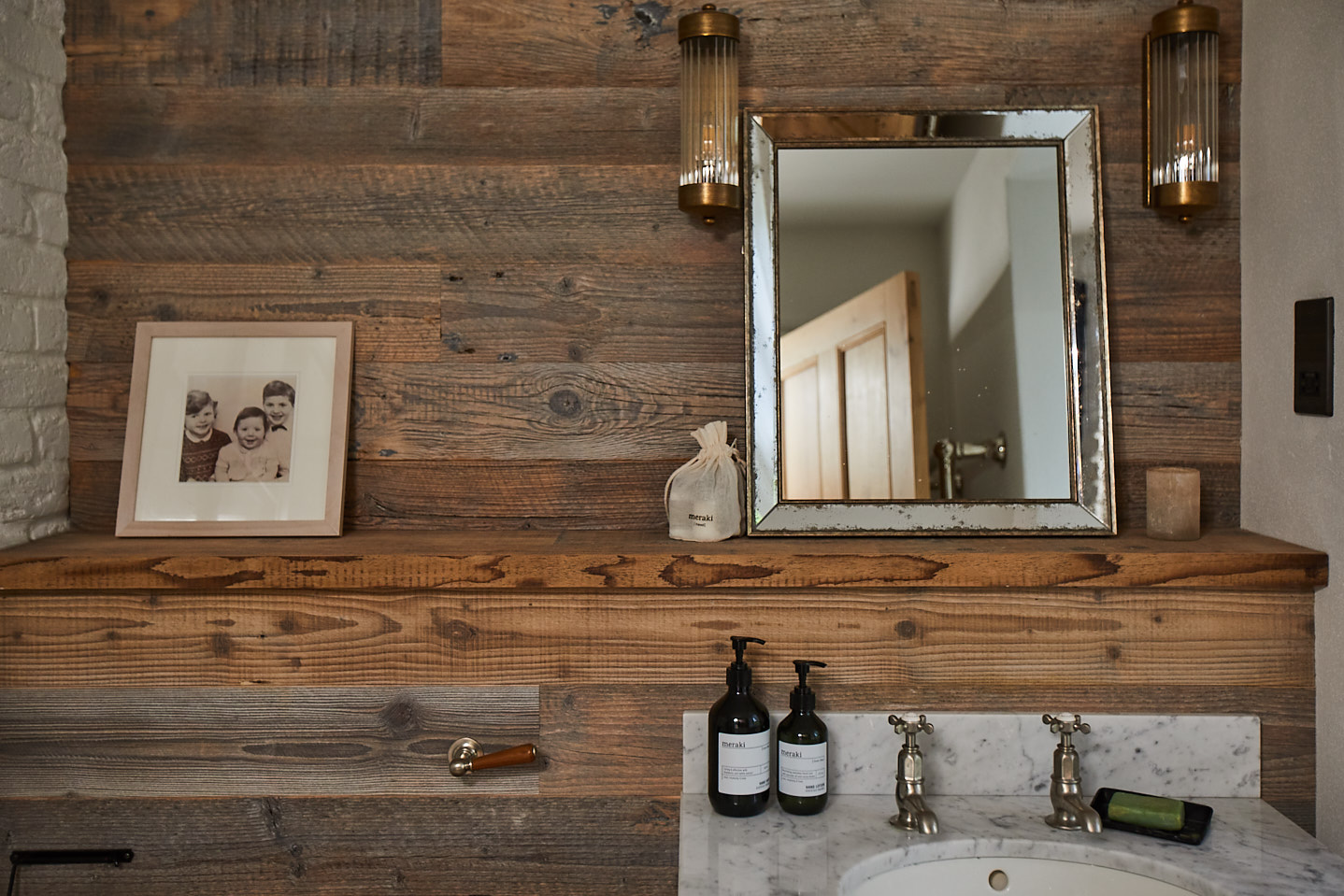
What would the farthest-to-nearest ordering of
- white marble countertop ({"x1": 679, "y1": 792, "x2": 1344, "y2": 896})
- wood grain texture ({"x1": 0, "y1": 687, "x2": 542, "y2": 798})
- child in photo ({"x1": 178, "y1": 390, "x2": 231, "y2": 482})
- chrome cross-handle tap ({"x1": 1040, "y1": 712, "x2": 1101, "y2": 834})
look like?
1. child in photo ({"x1": 178, "y1": 390, "x2": 231, "y2": 482})
2. wood grain texture ({"x1": 0, "y1": 687, "x2": 542, "y2": 798})
3. chrome cross-handle tap ({"x1": 1040, "y1": 712, "x2": 1101, "y2": 834})
4. white marble countertop ({"x1": 679, "y1": 792, "x2": 1344, "y2": 896})

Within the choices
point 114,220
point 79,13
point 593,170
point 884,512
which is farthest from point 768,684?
point 79,13

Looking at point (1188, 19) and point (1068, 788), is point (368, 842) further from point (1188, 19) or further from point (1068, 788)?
point (1188, 19)

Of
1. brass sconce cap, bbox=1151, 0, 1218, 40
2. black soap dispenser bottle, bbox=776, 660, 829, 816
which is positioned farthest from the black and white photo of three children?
brass sconce cap, bbox=1151, 0, 1218, 40

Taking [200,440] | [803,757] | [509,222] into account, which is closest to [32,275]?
[200,440]

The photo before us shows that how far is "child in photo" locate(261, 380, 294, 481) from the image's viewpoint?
1.38 metres

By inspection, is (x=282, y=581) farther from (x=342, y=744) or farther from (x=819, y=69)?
(x=819, y=69)

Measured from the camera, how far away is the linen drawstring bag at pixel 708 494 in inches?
51.6

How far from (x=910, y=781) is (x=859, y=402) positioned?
0.51 m

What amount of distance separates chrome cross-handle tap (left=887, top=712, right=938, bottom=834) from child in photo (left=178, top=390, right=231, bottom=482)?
1.01 m

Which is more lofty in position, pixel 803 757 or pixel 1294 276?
pixel 1294 276

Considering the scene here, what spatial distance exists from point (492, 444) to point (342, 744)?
0.46 metres

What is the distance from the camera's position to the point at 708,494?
1.31 meters

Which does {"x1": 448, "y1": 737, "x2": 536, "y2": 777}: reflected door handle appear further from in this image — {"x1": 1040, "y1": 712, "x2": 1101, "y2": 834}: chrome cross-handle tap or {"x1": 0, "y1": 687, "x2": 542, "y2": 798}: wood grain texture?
{"x1": 1040, "y1": 712, "x2": 1101, "y2": 834}: chrome cross-handle tap

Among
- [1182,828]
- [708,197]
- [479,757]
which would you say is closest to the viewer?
[1182,828]
